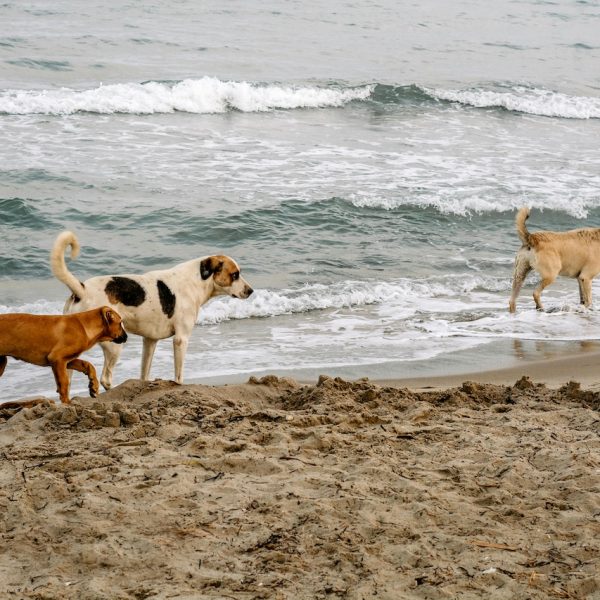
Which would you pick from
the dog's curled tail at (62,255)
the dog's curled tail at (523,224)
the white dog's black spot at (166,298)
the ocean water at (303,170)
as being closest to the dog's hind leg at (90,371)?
the dog's curled tail at (62,255)

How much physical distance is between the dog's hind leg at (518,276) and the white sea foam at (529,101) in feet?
45.1

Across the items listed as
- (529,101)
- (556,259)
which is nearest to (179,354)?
(556,259)

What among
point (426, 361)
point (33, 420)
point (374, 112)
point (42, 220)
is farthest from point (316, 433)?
point (374, 112)

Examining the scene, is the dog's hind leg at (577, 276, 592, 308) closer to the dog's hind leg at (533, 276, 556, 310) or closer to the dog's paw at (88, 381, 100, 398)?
the dog's hind leg at (533, 276, 556, 310)

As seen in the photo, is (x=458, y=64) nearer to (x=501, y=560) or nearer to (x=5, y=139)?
(x=5, y=139)

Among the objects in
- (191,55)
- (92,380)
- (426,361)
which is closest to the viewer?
(92,380)

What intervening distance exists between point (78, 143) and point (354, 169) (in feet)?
16.9

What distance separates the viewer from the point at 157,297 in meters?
7.95

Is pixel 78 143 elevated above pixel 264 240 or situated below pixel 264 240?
above

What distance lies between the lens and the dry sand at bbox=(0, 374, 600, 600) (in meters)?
4.11

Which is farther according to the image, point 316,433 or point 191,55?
point 191,55

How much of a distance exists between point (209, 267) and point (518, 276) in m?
4.61

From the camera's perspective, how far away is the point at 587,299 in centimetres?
1176

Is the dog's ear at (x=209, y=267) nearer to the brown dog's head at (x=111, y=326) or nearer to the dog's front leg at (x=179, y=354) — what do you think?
the dog's front leg at (x=179, y=354)
